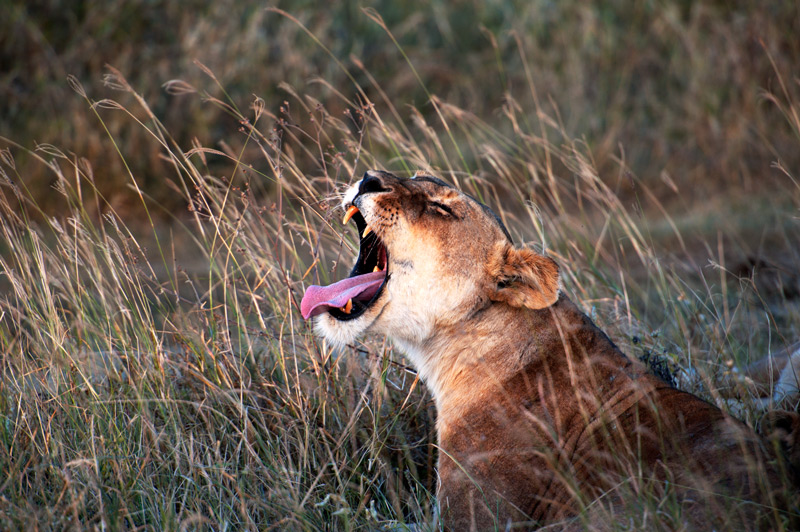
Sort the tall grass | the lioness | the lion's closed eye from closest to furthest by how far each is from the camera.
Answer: the lioness < the tall grass < the lion's closed eye

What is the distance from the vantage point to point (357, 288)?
336 centimetres

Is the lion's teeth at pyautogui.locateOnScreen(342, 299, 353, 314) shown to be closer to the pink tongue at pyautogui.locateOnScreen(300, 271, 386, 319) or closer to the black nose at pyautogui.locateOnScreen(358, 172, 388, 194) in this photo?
the pink tongue at pyautogui.locateOnScreen(300, 271, 386, 319)

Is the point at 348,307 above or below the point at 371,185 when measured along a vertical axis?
below

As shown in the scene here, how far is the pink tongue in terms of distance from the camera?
3.30m

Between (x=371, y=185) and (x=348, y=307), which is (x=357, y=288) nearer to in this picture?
(x=348, y=307)

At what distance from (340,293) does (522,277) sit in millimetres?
783

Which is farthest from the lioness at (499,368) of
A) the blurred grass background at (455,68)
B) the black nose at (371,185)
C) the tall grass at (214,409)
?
the blurred grass background at (455,68)

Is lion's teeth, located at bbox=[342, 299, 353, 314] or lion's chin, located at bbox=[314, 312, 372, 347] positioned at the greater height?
lion's teeth, located at bbox=[342, 299, 353, 314]

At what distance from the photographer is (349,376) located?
3.81 metres

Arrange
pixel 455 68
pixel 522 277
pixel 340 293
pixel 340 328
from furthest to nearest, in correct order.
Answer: pixel 455 68
pixel 340 293
pixel 340 328
pixel 522 277

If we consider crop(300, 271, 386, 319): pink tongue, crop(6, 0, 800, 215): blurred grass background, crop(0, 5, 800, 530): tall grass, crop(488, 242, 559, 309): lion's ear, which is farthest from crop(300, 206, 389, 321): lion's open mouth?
crop(6, 0, 800, 215): blurred grass background

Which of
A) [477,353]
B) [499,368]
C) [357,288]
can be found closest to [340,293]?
[357,288]

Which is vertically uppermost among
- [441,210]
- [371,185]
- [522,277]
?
[371,185]

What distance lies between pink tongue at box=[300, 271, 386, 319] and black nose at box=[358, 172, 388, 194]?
359mm
